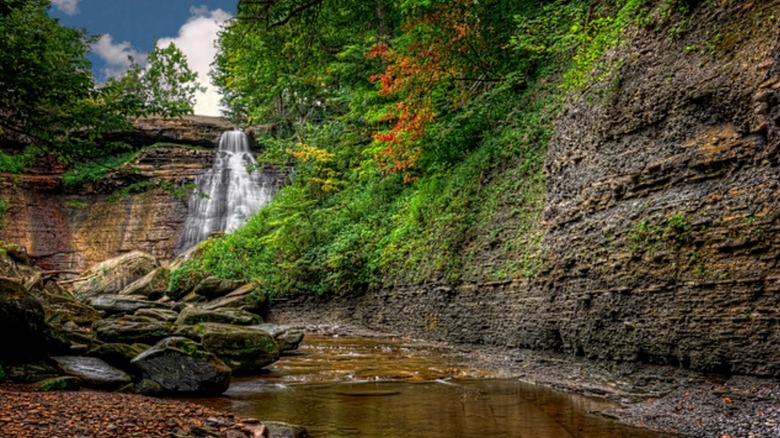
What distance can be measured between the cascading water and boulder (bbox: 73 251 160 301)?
4.68 metres

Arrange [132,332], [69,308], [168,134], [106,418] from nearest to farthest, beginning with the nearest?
[106,418], [132,332], [69,308], [168,134]

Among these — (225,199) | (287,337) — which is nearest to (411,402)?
(287,337)

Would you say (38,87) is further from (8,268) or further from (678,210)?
(8,268)

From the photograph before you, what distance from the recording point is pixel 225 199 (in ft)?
99.0

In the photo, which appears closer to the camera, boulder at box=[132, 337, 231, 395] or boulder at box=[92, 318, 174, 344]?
boulder at box=[132, 337, 231, 395]

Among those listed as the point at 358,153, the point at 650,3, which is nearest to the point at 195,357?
the point at 650,3

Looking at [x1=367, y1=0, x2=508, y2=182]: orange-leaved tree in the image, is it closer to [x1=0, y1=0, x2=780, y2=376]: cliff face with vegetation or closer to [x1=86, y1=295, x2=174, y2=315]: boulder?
[x1=0, y1=0, x2=780, y2=376]: cliff face with vegetation

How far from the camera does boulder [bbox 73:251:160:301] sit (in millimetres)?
23453

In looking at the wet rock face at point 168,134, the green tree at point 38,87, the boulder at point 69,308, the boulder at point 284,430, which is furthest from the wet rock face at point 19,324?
the wet rock face at point 168,134

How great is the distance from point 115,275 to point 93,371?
19236 millimetres

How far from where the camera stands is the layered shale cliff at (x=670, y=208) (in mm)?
5531

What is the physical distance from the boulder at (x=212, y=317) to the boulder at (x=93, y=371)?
13.2 ft

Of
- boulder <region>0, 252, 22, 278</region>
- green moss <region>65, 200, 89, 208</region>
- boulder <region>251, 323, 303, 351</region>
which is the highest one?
green moss <region>65, 200, 89, 208</region>

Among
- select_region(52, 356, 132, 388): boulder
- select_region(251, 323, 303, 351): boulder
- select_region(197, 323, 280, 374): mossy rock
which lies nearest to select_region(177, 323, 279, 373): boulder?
select_region(197, 323, 280, 374): mossy rock
